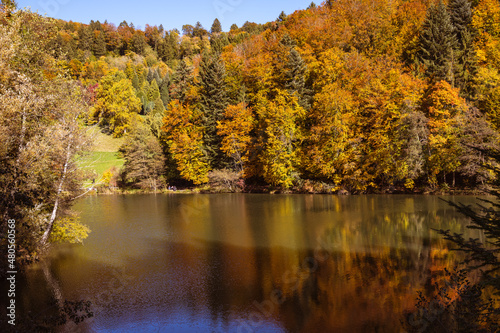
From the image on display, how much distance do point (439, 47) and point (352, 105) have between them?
10650mm

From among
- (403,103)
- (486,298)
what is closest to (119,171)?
(403,103)

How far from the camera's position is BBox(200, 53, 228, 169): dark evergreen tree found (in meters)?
45.2

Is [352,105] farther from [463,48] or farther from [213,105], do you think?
[213,105]

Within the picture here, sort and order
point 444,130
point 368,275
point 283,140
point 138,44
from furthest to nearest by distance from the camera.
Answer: point 138,44 → point 283,140 → point 444,130 → point 368,275

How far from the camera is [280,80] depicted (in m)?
42.9

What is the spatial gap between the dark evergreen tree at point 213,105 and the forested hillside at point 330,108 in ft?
0.53

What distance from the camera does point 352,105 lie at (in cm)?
3725

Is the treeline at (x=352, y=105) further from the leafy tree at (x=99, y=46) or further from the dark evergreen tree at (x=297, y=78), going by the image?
the leafy tree at (x=99, y=46)

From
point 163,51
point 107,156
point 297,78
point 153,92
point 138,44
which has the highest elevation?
point 138,44

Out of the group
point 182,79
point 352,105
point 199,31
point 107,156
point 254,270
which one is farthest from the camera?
point 199,31

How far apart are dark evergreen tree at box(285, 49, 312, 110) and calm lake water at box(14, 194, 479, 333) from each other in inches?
704

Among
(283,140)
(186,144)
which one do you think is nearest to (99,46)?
(186,144)

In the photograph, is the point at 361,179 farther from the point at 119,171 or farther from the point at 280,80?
the point at 119,171

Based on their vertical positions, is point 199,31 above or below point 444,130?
above
